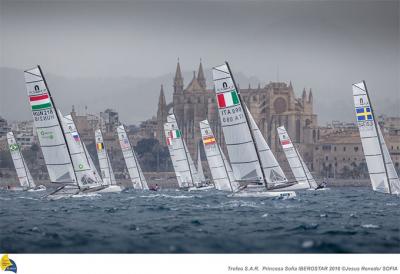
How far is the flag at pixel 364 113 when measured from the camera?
28.4 meters

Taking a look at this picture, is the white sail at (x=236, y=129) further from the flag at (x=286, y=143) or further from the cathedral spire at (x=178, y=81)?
the cathedral spire at (x=178, y=81)

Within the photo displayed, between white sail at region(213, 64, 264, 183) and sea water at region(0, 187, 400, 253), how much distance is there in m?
1.46

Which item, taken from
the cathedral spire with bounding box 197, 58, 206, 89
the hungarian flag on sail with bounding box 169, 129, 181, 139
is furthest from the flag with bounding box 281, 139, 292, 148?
the cathedral spire with bounding box 197, 58, 206, 89

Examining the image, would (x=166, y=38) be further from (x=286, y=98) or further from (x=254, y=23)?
(x=286, y=98)

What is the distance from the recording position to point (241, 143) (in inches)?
1033

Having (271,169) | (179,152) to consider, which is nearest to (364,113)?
(271,169)

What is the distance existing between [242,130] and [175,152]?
19.1 meters

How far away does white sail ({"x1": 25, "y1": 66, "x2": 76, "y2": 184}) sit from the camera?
25.0 meters

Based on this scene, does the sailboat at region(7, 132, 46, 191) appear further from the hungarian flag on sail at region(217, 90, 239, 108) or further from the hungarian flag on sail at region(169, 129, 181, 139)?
the hungarian flag on sail at region(217, 90, 239, 108)

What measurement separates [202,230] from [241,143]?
813 cm

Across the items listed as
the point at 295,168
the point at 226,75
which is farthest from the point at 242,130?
the point at 295,168

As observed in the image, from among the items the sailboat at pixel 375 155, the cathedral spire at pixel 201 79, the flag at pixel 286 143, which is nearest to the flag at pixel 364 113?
the sailboat at pixel 375 155

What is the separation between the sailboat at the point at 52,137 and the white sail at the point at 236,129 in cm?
507

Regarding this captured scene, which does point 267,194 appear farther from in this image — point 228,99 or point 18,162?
point 18,162
